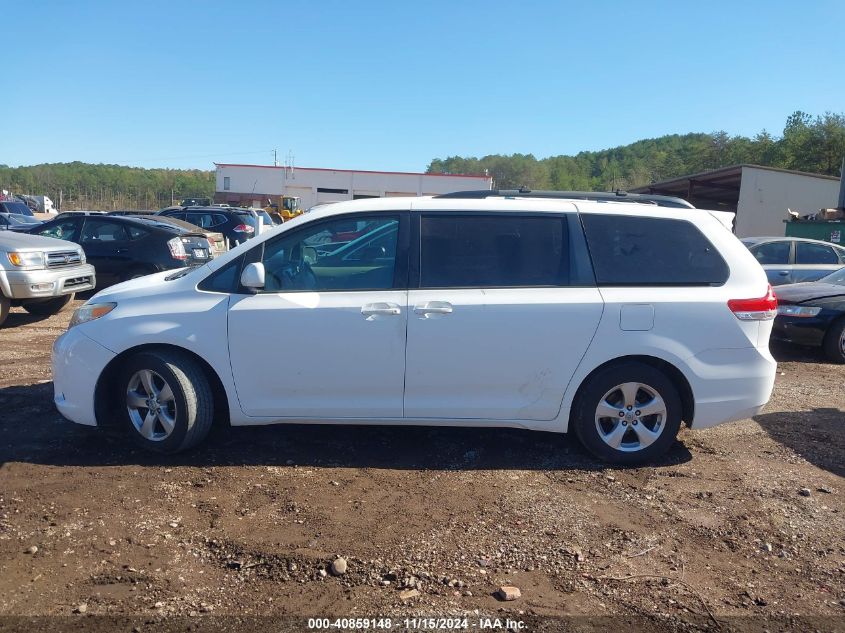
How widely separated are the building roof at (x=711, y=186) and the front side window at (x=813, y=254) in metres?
16.5

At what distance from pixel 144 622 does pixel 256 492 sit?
1335 millimetres

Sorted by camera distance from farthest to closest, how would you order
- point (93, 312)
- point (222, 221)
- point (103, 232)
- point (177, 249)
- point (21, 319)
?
1. point (222, 221)
2. point (103, 232)
3. point (177, 249)
4. point (21, 319)
5. point (93, 312)

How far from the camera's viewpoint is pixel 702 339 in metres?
4.68

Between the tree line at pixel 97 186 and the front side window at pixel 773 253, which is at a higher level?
the tree line at pixel 97 186

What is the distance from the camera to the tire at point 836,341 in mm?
8586

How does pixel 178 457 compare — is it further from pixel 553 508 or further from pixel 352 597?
pixel 553 508

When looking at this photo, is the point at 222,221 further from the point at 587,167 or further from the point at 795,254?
the point at 587,167

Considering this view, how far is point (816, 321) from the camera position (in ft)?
28.2

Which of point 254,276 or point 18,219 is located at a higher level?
point 254,276

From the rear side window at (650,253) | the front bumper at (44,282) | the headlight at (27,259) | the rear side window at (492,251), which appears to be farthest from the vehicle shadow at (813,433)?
the headlight at (27,259)

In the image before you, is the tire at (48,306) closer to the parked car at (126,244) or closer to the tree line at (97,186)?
the parked car at (126,244)

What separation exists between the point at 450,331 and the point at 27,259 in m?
7.30

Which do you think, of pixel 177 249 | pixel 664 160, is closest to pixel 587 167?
pixel 664 160

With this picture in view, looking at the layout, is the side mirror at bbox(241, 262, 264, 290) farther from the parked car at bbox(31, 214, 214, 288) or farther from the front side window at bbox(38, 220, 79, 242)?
the front side window at bbox(38, 220, 79, 242)
